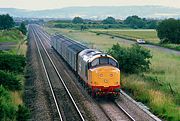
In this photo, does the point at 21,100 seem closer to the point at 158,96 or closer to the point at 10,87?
the point at 10,87

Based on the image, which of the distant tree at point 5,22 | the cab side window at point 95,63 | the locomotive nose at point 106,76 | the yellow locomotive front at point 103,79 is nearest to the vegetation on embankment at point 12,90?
the yellow locomotive front at point 103,79

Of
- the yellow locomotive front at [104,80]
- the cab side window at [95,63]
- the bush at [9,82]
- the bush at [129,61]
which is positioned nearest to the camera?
the yellow locomotive front at [104,80]

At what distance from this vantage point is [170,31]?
8694 centimetres

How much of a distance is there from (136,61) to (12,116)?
2064 centimetres

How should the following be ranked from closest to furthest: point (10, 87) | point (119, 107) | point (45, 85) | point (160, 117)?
1. point (160, 117)
2. point (119, 107)
3. point (10, 87)
4. point (45, 85)

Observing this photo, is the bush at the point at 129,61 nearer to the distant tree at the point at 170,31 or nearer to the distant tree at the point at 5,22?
the distant tree at the point at 170,31

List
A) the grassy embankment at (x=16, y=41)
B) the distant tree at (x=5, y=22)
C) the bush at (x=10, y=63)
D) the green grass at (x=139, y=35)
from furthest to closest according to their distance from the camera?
the distant tree at (x=5, y=22) < the green grass at (x=139, y=35) < the grassy embankment at (x=16, y=41) < the bush at (x=10, y=63)

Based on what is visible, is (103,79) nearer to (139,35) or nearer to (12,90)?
(12,90)

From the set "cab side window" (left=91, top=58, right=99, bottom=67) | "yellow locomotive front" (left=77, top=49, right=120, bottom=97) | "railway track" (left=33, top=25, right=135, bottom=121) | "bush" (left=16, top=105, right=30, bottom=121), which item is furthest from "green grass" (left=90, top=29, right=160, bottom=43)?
"bush" (left=16, top=105, right=30, bottom=121)

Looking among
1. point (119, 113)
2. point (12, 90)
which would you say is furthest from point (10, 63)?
point (119, 113)

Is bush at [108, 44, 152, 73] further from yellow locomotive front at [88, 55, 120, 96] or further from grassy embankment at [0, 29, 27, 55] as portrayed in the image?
grassy embankment at [0, 29, 27, 55]

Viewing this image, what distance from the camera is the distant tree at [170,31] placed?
8594 centimetres

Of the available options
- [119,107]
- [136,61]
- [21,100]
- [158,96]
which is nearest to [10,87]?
[21,100]

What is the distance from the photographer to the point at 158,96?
25.1 m
